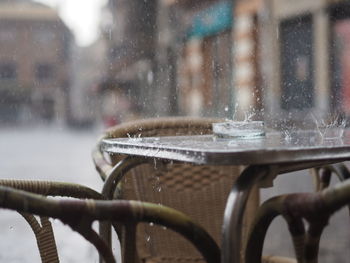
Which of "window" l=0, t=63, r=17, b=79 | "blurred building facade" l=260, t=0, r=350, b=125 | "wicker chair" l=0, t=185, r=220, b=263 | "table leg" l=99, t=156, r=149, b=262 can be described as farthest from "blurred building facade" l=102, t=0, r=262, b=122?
"window" l=0, t=63, r=17, b=79

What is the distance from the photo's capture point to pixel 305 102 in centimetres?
1117

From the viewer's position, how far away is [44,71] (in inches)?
2392

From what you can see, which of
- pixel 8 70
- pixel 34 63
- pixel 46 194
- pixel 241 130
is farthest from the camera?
pixel 8 70

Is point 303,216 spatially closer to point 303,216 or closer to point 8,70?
point 303,216

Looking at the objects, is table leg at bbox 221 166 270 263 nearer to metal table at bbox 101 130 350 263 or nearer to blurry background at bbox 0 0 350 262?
metal table at bbox 101 130 350 263

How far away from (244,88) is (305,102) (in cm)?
252

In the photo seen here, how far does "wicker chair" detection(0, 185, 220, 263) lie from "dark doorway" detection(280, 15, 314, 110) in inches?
395

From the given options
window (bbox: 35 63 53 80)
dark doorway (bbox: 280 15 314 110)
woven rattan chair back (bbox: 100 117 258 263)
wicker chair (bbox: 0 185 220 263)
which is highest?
window (bbox: 35 63 53 80)

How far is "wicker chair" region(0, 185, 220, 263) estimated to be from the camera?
99 centimetres

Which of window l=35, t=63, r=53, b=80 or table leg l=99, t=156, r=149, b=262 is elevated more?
window l=35, t=63, r=53, b=80

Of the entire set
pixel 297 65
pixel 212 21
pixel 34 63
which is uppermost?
pixel 34 63

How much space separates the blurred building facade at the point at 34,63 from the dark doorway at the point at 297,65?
48.2 meters

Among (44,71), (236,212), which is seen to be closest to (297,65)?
(236,212)

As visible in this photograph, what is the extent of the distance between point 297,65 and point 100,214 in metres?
10.8
